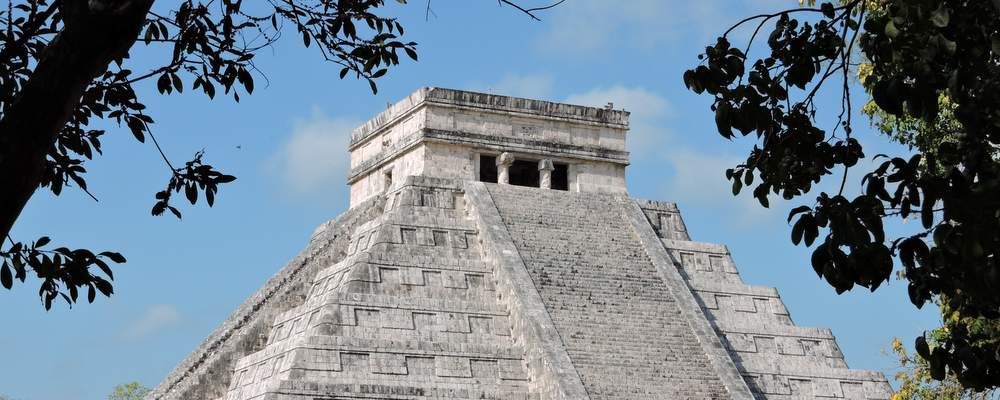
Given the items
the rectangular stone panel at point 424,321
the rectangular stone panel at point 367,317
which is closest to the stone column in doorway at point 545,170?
the rectangular stone panel at point 424,321

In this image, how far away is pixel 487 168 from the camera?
21375mm

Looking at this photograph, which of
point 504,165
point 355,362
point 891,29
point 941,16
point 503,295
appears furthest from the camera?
point 504,165

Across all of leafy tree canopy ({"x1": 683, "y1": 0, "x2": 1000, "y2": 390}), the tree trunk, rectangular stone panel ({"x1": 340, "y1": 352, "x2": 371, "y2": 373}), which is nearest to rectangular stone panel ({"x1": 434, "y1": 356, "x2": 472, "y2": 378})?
rectangular stone panel ({"x1": 340, "y1": 352, "x2": 371, "y2": 373})

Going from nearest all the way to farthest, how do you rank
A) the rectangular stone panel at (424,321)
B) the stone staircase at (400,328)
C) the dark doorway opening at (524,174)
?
1. the stone staircase at (400,328)
2. the rectangular stone panel at (424,321)
3. the dark doorway opening at (524,174)

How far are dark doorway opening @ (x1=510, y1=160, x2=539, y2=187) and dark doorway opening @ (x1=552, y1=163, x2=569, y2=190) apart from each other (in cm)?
34

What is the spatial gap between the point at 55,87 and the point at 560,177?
17.3 m

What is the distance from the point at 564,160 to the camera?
816 inches

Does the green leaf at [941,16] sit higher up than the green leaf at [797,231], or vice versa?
the green leaf at [941,16]

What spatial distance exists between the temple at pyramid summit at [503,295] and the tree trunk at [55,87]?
11621 millimetres

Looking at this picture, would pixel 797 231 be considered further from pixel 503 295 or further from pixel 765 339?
pixel 765 339

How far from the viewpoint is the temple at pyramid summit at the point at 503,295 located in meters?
16.2

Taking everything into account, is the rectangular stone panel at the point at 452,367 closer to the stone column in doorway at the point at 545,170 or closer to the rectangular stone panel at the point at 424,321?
the rectangular stone panel at the point at 424,321

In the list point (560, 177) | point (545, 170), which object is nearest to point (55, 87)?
point (545, 170)

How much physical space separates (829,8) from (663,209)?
48.0ft
